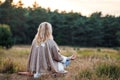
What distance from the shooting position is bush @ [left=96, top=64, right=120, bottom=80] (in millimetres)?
8648

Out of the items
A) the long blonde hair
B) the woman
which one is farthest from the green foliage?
the long blonde hair

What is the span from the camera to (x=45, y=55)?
951 centimetres

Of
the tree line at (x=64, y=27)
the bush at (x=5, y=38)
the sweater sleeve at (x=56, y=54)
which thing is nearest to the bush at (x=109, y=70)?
the sweater sleeve at (x=56, y=54)

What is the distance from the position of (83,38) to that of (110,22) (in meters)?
7.15

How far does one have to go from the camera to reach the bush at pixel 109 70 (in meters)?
8.65

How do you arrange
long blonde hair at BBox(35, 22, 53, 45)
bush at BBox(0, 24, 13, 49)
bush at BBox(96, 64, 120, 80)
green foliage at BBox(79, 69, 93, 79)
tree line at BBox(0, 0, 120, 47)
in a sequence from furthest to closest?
tree line at BBox(0, 0, 120, 47)
bush at BBox(0, 24, 13, 49)
long blonde hair at BBox(35, 22, 53, 45)
bush at BBox(96, 64, 120, 80)
green foliage at BBox(79, 69, 93, 79)

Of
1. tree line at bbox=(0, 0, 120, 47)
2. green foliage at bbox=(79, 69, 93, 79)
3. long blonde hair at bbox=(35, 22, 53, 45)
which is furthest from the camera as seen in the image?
tree line at bbox=(0, 0, 120, 47)

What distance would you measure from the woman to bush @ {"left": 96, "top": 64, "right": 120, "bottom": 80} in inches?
33.8

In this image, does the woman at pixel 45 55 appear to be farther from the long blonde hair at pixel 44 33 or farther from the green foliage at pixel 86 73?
the green foliage at pixel 86 73

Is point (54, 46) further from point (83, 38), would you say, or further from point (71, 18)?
point (71, 18)

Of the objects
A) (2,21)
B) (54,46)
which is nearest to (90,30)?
(2,21)

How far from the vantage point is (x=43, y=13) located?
69.9 metres

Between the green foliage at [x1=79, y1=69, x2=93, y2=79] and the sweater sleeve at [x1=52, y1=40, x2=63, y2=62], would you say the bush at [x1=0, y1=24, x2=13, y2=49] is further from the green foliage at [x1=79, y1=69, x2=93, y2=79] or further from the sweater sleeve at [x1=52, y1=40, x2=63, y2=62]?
the green foliage at [x1=79, y1=69, x2=93, y2=79]

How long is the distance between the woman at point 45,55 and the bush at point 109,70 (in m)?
0.86
